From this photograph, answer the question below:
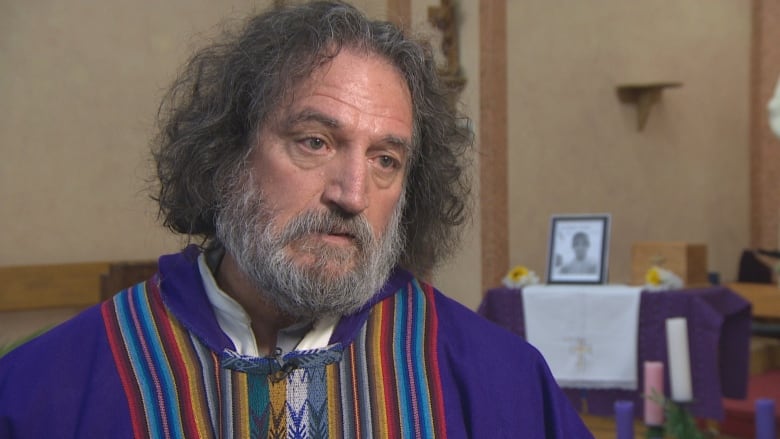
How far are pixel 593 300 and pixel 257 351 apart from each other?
3.39 meters

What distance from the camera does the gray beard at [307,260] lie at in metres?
1.56

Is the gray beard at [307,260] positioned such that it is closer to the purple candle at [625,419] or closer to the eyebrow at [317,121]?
the eyebrow at [317,121]

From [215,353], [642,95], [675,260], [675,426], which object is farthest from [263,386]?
[642,95]

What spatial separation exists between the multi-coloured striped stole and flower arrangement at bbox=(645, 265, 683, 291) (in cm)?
329

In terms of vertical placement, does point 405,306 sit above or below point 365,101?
below

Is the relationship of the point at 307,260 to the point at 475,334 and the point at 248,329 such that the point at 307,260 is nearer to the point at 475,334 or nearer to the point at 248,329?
the point at 248,329

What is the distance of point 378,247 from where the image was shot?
1.61 metres

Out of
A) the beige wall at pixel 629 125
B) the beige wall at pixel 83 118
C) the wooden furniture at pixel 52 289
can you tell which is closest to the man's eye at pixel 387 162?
the wooden furniture at pixel 52 289

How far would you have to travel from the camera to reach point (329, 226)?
1539 mm

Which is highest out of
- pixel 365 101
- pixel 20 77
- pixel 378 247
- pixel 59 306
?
pixel 20 77

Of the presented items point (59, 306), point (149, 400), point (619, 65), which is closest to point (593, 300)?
→ point (59, 306)

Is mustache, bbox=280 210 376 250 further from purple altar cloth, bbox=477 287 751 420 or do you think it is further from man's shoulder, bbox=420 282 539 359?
purple altar cloth, bbox=477 287 751 420

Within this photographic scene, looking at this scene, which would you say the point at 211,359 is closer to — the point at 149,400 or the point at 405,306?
the point at 149,400

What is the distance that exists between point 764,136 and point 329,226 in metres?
7.91
